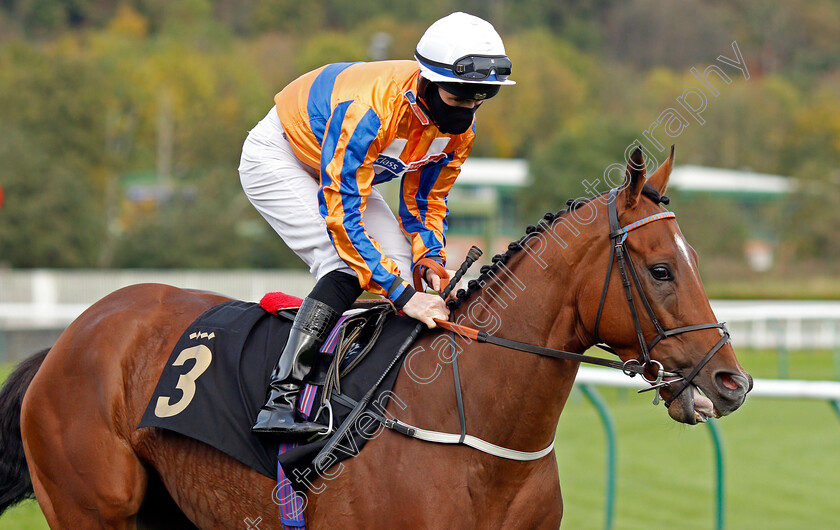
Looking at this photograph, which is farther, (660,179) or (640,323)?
(660,179)

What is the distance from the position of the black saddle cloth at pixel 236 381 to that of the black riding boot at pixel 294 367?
9 cm

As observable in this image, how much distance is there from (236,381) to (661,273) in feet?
4.58

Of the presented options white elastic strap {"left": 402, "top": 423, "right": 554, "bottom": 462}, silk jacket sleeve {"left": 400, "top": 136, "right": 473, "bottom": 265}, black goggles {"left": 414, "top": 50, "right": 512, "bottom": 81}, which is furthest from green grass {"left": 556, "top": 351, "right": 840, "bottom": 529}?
black goggles {"left": 414, "top": 50, "right": 512, "bottom": 81}

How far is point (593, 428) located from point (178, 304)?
6.17 meters

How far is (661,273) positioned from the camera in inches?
100

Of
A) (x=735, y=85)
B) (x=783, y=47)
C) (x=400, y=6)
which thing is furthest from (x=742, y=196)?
(x=400, y=6)

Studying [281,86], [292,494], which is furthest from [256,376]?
[281,86]

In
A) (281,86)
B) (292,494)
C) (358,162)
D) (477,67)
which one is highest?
(477,67)

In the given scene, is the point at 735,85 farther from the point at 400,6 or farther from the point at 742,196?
the point at 400,6

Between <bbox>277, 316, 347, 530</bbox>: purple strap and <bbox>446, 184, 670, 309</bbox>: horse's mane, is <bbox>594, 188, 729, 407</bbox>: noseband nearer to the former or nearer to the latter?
<bbox>446, 184, 670, 309</bbox>: horse's mane

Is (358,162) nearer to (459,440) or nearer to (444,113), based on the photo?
(444,113)

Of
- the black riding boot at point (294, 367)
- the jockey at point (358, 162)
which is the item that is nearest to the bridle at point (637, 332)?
the jockey at point (358, 162)

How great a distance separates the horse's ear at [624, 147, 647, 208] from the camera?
8.34 feet

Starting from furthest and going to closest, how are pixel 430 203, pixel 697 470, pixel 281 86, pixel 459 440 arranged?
pixel 281 86, pixel 697 470, pixel 430 203, pixel 459 440
